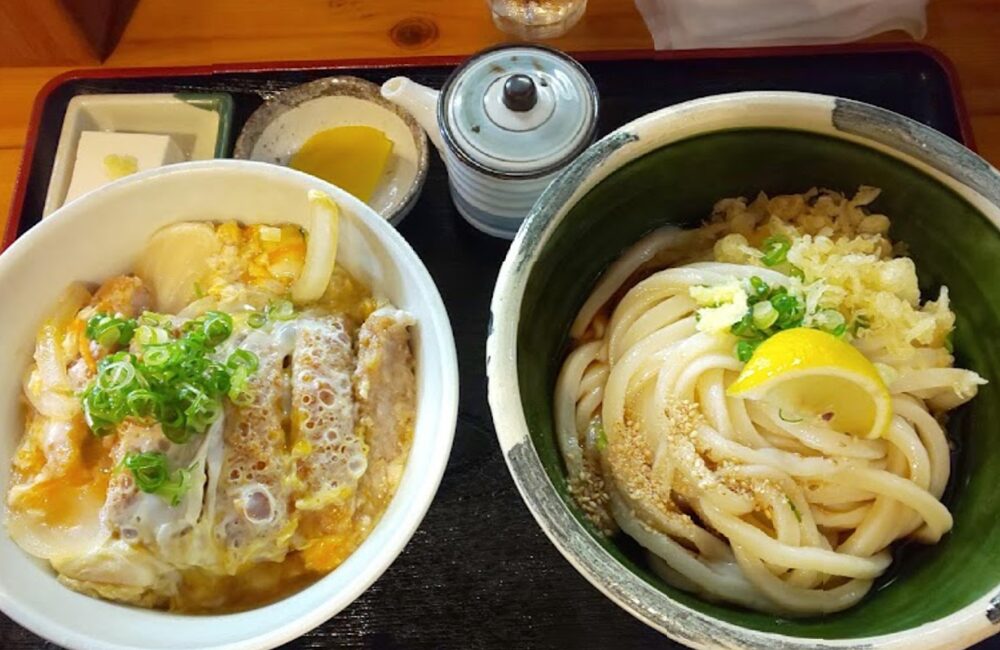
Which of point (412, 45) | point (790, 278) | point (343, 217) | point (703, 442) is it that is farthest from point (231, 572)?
point (412, 45)

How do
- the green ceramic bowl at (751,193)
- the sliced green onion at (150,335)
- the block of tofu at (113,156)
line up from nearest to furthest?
1. the green ceramic bowl at (751,193)
2. the sliced green onion at (150,335)
3. the block of tofu at (113,156)

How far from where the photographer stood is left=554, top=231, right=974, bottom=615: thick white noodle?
113cm

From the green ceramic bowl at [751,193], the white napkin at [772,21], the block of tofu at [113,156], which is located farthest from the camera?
the white napkin at [772,21]

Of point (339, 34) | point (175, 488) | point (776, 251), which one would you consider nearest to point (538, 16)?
point (339, 34)

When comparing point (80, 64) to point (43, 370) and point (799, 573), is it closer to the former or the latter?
point (43, 370)

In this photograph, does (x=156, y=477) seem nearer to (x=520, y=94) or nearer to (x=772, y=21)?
(x=520, y=94)

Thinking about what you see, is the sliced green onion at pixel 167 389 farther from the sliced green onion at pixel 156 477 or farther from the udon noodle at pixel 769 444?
the udon noodle at pixel 769 444

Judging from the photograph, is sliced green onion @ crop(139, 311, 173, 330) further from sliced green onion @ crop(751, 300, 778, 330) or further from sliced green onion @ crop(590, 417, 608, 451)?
sliced green onion @ crop(751, 300, 778, 330)

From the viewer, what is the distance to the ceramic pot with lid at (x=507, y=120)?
4.75 ft

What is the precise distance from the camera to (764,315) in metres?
1.14

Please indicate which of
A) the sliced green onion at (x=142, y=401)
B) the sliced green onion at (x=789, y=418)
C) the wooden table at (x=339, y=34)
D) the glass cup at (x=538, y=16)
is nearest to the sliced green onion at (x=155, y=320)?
the sliced green onion at (x=142, y=401)

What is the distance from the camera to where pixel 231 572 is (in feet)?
3.95

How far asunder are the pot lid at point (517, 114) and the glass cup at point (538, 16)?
1.09 feet

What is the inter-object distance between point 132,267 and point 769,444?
3.25 feet
